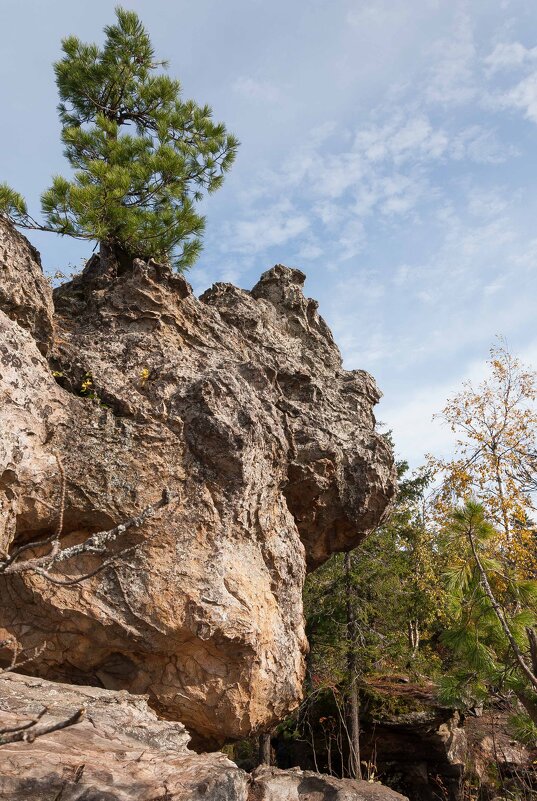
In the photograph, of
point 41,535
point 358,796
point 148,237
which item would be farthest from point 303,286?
point 358,796

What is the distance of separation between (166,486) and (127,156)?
5304 millimetres

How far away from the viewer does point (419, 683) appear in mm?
14477

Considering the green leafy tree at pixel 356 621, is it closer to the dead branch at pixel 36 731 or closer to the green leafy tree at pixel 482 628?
the green leafy tree at pixel 482 628

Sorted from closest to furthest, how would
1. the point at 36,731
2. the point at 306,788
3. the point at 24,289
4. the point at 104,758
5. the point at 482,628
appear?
the point at 36,731 → the point at 104,758 → the point at 306,788 → the point at 24,289 → the point at 482,628

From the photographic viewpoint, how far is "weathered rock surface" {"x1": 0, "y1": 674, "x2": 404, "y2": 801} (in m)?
4.25

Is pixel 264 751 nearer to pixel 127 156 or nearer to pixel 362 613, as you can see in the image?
pixel 362 613

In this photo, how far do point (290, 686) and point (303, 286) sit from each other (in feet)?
22.0

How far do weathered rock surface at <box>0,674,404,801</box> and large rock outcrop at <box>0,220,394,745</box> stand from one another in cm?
80

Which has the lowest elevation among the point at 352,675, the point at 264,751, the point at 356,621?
the point at 264,751

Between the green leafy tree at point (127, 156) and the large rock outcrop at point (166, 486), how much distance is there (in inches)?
32.1

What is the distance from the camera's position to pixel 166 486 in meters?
6.38

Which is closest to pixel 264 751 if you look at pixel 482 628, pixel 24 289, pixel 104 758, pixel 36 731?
pixel 482 628

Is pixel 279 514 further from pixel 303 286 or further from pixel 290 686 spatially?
pixel 303 286

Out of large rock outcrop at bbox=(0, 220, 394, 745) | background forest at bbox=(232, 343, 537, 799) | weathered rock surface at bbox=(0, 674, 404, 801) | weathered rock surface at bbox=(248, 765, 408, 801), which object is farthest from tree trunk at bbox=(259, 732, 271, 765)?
weathered rock surface at bbox=(0, 674, 404, 801)
